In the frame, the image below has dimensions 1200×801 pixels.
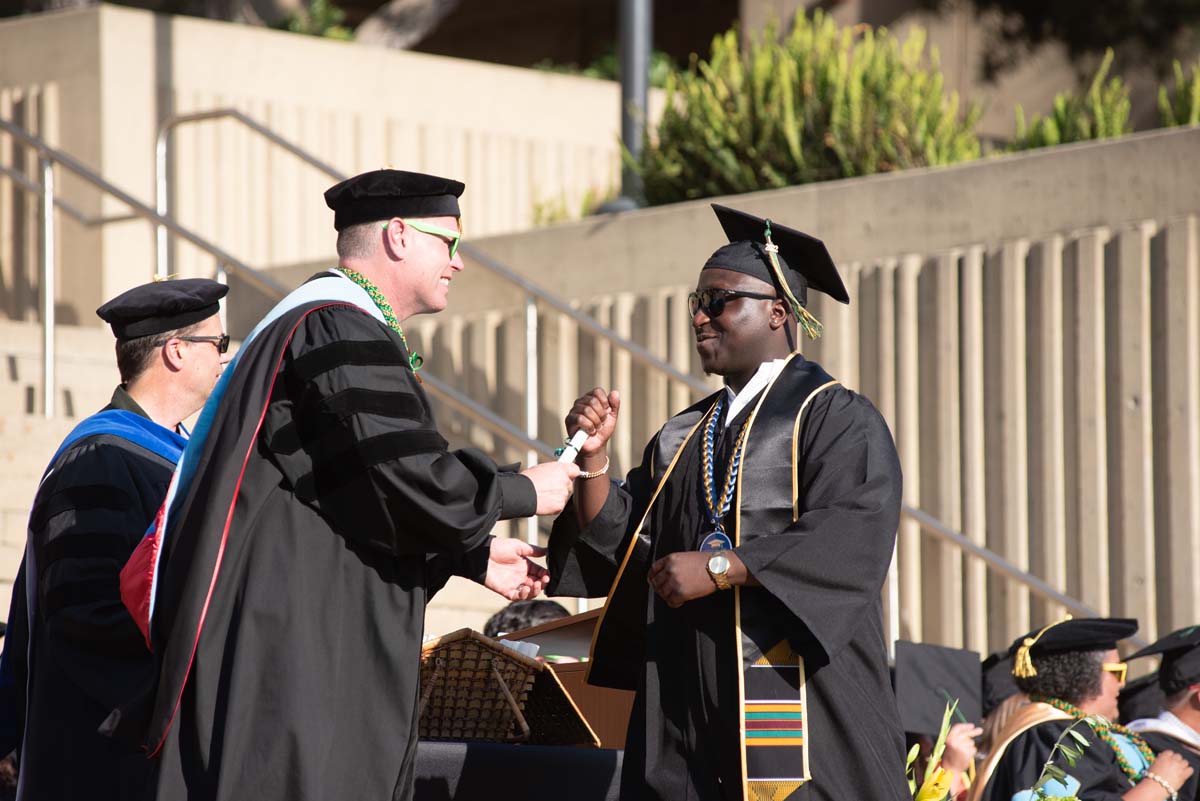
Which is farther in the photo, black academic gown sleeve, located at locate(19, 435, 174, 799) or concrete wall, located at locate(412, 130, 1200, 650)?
concrete wall, located at locate(412, 130, 1200, 650)

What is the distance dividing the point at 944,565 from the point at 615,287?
2.37m

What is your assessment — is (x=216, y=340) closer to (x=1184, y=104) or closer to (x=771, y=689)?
(x=771, y=689)

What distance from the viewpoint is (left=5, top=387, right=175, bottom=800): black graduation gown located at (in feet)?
12.8

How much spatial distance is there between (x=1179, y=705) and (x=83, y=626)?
12.4ft

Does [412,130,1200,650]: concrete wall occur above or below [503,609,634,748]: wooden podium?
above

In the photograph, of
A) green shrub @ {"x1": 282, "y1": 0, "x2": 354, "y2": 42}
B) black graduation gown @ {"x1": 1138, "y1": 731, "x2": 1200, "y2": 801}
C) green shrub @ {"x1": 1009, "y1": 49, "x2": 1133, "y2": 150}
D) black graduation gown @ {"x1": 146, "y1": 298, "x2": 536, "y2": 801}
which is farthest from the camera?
green shrub @ {"x1": 282, "y1": 0, "x2": 354, "y2": 42}

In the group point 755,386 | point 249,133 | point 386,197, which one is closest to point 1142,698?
point 755,386

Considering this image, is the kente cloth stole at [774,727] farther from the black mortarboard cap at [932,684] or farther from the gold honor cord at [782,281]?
the black mortarboard cap at [932,684]

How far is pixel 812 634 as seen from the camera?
3641mm

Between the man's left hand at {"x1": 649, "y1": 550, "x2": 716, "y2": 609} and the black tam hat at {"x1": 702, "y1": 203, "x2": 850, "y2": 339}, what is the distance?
2.16ft

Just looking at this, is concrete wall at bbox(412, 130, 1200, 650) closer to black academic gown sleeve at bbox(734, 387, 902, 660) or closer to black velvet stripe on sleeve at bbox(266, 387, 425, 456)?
black academic gown sleeve at bbox(734, 387, 902, 660)

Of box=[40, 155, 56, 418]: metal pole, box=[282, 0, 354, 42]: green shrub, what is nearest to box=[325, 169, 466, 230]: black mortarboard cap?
box=[40, 155, 56, 418]: metal pole

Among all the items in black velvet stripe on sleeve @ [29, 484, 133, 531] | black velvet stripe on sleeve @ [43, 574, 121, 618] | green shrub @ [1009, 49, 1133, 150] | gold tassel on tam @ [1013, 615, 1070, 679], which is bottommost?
gold tassel on tam @ [1013, 615, 1070, 679]

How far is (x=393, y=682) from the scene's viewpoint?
360 centimetres
